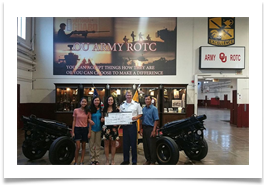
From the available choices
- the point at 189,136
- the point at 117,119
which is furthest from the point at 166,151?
the point at 117,119

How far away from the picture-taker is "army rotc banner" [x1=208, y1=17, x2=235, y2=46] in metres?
10.3

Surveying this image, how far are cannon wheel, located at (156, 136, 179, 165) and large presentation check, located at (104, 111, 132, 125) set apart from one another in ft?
3.27

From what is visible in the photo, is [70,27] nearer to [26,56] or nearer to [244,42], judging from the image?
[26,56]

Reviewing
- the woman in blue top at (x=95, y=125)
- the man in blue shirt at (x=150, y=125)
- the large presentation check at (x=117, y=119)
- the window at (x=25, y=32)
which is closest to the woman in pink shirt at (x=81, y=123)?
the woman in blue top at (x=95, y=125)

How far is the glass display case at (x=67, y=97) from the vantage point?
9.37 m

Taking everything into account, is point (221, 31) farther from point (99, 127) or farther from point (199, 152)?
point (99, 127)

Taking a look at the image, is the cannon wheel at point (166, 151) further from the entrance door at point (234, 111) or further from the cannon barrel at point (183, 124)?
the entrance door at point (234, 111)

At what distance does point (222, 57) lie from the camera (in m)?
10.1

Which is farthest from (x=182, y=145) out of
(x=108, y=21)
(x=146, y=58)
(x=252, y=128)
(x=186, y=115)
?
(x=108, y=21)

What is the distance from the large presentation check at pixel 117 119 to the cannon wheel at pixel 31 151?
2197 mm

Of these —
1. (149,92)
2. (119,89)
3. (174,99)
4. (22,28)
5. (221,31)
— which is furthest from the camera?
(221,31)

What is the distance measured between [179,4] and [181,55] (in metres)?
6.75

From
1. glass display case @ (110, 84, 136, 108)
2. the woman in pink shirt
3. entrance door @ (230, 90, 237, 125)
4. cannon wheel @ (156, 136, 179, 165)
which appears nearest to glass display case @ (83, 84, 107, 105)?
glass display case @ (110, 84, 136, 108)

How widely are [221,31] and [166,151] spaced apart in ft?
28.2
